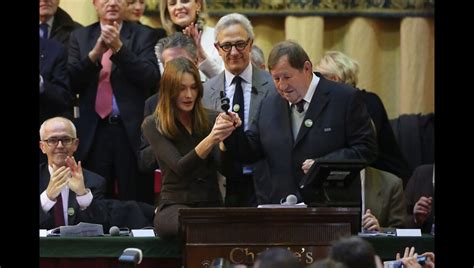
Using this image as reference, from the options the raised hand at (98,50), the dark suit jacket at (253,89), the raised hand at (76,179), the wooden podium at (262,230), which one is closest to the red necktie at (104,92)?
the raised hand at (98,50)

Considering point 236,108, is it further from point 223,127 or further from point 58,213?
point 58,213

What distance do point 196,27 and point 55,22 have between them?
3.68ft

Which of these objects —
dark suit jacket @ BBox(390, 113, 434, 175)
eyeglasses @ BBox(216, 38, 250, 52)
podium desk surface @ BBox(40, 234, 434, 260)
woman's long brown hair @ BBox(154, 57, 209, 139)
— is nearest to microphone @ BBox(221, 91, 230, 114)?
woman's long brown hair @ BBox(154, 57, 209, 139)

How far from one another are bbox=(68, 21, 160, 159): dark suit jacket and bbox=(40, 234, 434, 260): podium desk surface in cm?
137

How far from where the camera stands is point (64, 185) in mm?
8609

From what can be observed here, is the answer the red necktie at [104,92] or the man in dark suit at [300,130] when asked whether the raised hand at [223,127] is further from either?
the red necktie at [104,92]

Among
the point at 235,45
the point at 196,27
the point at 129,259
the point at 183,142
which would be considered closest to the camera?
the point at 129,259

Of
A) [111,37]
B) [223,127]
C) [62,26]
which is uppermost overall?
[62,26]

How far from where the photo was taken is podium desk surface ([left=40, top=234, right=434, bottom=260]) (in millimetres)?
8172

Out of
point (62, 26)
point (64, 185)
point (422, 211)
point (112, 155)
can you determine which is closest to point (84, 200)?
point (64, 185)

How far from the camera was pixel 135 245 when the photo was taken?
8234 millimetres

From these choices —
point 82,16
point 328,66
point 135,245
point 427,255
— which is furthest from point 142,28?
point 427,255

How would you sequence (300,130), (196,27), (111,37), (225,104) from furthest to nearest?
1. (196,27)
2. (111,37)
3. (300,130)
4. (225,104)

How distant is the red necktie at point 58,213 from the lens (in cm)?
863
